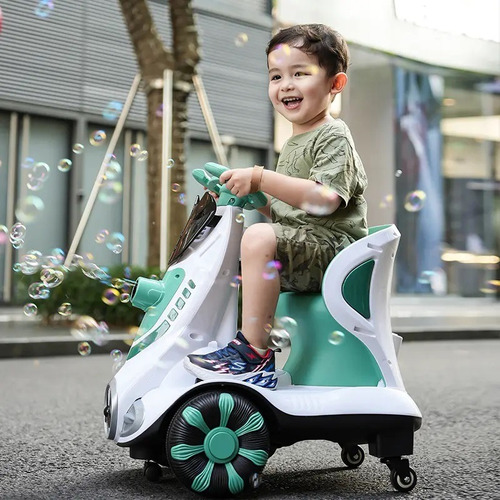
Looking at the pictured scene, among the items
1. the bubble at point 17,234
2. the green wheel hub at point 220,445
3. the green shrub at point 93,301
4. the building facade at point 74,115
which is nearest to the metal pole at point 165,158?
the green shrub at point 93,301

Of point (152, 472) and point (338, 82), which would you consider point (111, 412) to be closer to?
point (152, 472)

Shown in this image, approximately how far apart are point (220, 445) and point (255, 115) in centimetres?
1331

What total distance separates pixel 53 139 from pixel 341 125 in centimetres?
1131

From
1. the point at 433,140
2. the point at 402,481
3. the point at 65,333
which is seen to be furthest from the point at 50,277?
the point at 433,140

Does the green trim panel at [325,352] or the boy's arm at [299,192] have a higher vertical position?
the boy's arm at [299,192]

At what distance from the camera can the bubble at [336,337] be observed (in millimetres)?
2619

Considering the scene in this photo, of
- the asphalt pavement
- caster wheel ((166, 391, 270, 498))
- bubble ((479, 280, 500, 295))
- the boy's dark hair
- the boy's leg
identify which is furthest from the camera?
bubble ((479, 280, 500, 295))

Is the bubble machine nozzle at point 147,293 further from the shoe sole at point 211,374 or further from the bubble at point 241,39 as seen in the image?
the bubble at point 241,39

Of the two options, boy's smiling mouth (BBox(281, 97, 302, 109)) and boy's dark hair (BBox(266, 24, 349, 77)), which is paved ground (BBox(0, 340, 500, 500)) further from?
boy's dark hair (BBox(266, 24, 349, 77))

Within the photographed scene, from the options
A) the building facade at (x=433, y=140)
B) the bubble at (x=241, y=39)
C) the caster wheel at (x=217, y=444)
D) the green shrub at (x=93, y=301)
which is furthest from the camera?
the building facade at (x=433, y=140)

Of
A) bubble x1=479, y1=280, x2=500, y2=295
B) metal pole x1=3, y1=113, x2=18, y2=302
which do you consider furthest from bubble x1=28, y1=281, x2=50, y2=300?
bubble x1=479, y1=280, x2=500, y2=295

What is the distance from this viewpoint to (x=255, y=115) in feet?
50.7

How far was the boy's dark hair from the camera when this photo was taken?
2.69 m

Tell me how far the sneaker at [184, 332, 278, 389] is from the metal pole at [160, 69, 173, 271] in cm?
663
